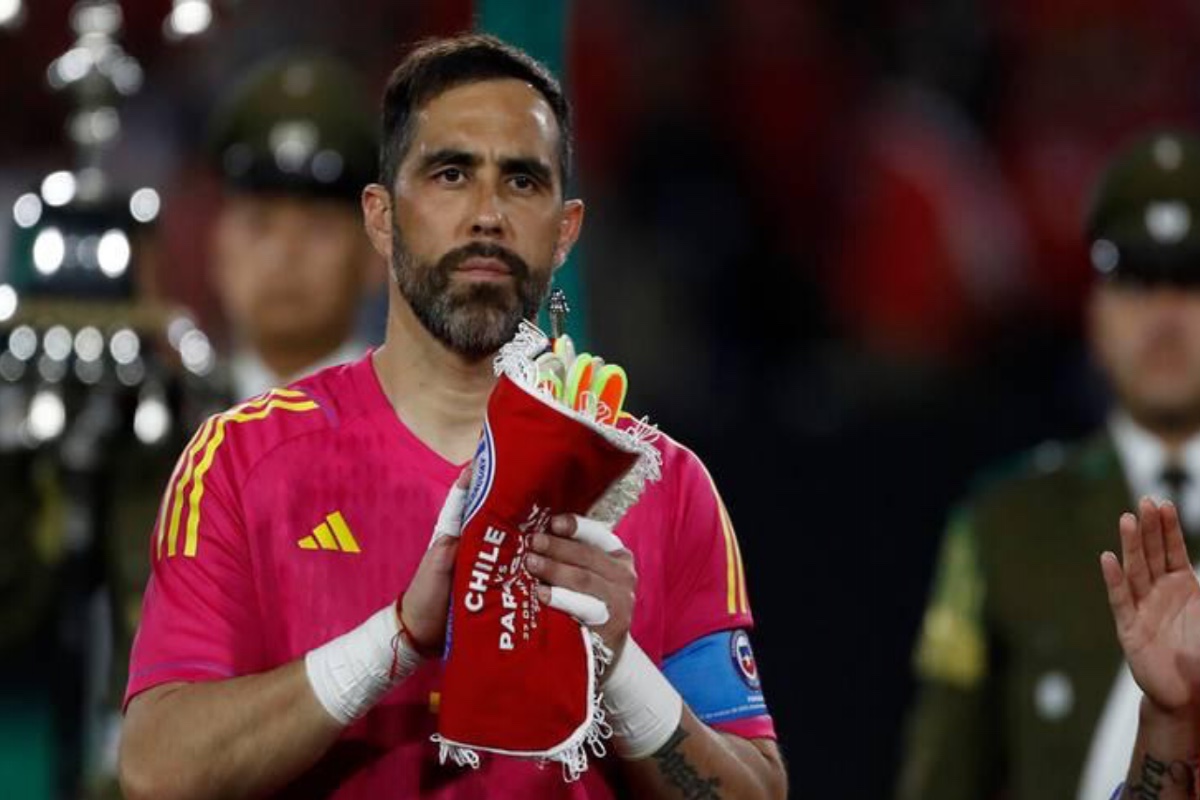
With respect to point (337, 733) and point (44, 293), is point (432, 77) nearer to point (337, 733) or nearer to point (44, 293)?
point (337, 733)

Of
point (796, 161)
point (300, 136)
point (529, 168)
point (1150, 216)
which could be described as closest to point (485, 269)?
point (529, 168)

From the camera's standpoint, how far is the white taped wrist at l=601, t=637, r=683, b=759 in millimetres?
2762

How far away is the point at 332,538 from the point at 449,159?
1.41 feet

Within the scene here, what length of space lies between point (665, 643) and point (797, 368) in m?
3.92

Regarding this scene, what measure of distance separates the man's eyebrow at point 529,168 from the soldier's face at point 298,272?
5.86 feet

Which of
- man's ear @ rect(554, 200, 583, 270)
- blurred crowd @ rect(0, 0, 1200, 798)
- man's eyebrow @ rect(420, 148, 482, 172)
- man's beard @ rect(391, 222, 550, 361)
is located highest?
blurred crowd @ rect(0, 0, 1200, 798)

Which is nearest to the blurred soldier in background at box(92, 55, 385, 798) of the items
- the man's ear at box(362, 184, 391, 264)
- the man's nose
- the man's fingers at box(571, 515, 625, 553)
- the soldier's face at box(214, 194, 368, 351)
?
the soldier's face at box(214, 194, 368, 351)

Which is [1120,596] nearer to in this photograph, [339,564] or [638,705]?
[638,705]

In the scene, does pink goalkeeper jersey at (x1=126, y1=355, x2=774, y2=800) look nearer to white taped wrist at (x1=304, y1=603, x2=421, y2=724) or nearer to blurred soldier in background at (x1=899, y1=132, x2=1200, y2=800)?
white taped wrist at (x1=304, y1=603, x2=421, y2=724)

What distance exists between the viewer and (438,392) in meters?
3.02

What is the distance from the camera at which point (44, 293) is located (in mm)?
4363

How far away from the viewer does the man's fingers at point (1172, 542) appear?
3.05 m

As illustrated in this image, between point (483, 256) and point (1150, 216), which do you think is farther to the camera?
point (1150, 216)

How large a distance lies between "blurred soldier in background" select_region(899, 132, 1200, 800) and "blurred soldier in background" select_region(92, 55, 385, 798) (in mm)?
1152
